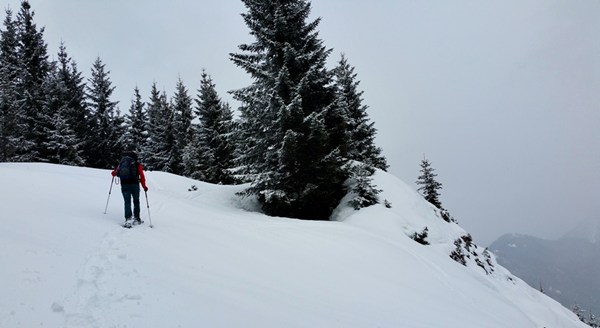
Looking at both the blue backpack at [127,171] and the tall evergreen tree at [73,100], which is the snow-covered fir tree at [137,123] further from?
the blue backpack at [127,171]

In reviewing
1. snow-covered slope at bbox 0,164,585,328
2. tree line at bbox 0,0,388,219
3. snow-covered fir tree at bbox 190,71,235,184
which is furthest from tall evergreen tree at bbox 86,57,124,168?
snow-covered slope at bbox 0,164,585,328

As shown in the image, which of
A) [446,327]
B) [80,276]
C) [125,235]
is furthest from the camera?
[125,235]

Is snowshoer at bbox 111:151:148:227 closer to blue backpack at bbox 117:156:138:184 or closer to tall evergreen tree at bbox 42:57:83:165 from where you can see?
blue backpack at bbox 117:156:138:184

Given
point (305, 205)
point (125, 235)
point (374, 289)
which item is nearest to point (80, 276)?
point (125, 235)

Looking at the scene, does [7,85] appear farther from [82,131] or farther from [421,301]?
[421,301]

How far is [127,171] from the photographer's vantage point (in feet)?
31.1

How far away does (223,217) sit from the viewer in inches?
520

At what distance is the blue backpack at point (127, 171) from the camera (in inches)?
371

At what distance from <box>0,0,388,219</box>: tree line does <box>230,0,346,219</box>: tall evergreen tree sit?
0.05m

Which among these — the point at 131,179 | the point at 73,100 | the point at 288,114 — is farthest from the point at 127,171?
the point at 73,100

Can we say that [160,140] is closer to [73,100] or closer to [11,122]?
[73,100]

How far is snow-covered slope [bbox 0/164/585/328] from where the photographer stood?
4625 millimetres

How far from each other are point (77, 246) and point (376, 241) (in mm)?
8700

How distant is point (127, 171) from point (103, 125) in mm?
32913
